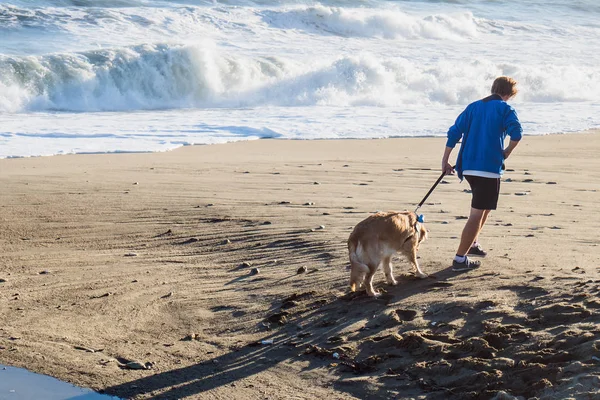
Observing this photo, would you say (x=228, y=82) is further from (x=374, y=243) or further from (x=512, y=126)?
(x=374, y=243)

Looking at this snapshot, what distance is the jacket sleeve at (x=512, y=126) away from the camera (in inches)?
241

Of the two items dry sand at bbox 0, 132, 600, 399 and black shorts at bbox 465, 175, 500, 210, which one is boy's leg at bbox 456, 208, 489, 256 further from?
dry sand at bbox 0, 132, 600, 399

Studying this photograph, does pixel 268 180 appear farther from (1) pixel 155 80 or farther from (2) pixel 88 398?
(1) pixel 155 80

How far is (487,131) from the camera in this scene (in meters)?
6.23

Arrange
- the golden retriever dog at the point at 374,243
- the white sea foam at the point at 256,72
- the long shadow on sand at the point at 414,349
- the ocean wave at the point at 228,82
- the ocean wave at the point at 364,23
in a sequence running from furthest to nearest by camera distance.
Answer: the ocean wave at the point at 364,23
the ocean wave at the point at 228,82
the white sea foam at the point at 256,72
the golden retriever dog at the point at 374,243
the long shadow on sand at the point at 414,349

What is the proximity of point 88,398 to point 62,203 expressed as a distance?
469 cm

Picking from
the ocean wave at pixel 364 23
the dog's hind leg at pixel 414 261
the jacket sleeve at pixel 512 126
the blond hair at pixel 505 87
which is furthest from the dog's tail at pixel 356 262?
the ocean wave at pixel 364 23

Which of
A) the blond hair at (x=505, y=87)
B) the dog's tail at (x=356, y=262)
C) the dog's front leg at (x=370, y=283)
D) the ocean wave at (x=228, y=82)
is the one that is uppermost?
the blond hair at (x=505, y=87)

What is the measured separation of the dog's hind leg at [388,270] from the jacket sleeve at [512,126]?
129 cm

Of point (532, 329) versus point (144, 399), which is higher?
point (532, 329)

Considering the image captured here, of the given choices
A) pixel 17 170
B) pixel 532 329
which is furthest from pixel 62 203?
pixel 532 329

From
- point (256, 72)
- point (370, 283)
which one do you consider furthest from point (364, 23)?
point (370, 283)

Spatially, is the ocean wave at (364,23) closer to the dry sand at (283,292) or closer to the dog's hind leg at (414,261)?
the dry sand at (283,292)

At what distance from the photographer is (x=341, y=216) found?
332 inches
